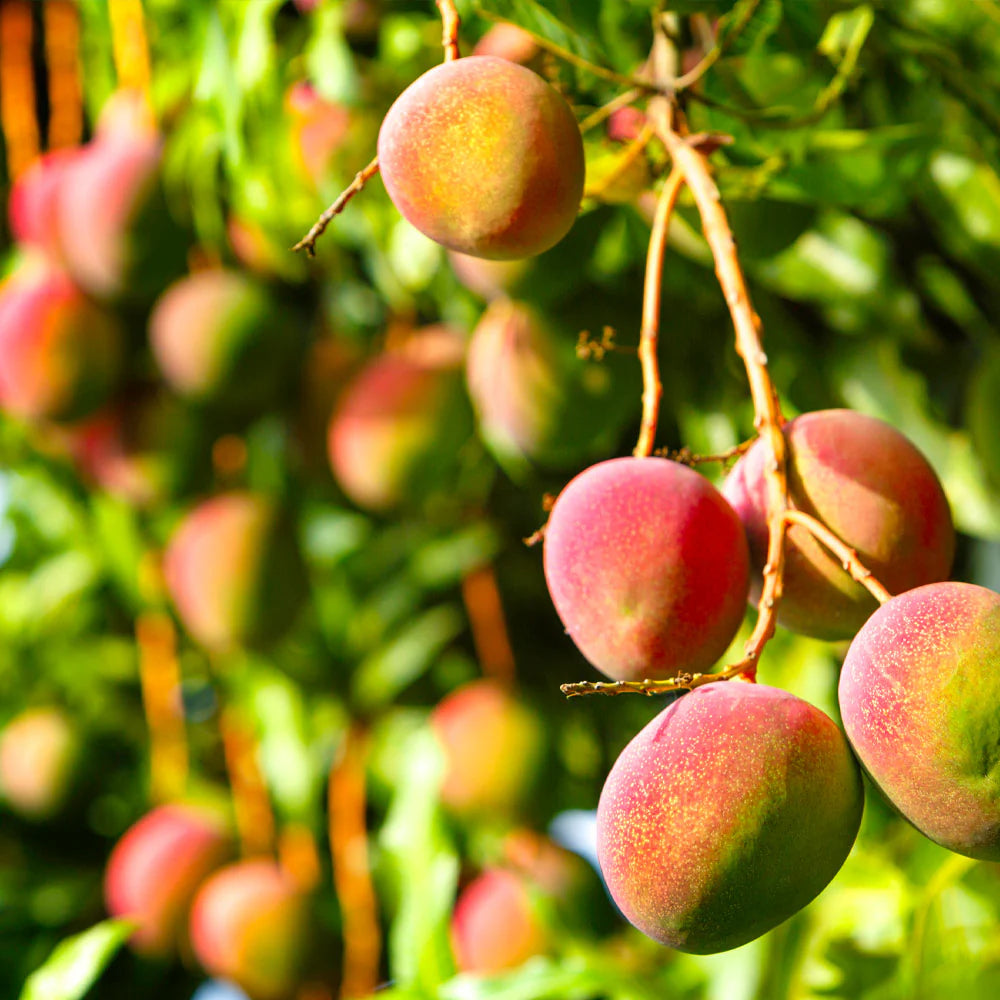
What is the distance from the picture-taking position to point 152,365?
1199 millimetres

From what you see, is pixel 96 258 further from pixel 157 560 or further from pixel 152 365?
pixel 157 560

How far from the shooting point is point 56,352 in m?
1.08

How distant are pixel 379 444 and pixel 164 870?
459 millimetres

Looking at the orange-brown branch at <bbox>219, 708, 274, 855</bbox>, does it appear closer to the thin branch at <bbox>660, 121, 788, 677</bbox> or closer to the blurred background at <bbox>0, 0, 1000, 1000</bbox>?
the blurred background at <bbox>0, 0, 1000, 1000</bbox>

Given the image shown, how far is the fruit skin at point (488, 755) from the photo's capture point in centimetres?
101

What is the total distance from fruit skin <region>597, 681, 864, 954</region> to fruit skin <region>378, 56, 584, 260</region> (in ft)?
0.56

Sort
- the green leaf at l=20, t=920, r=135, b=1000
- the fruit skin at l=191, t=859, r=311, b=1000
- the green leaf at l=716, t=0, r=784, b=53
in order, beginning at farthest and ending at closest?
the fruit skin at l=191, t=859, r=311, b=1000 < the green leaf at l=20, t=920, r=135, b=1000 < the green leaf at l=716, t=0, r=784, b=53

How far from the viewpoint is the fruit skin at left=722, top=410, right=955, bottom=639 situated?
417mm

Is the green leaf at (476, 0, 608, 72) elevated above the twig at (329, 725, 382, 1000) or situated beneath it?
elevated above

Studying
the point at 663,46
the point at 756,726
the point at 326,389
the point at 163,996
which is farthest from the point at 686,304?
the point at 163,996

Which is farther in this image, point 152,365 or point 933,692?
point 152,365

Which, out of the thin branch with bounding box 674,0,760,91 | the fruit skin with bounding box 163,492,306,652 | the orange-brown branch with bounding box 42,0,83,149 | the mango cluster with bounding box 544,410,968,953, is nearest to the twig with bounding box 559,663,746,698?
the mango cluster with bounding box 544,410,968,953

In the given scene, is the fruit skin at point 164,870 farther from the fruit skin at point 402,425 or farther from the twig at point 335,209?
the twig at point 335,209

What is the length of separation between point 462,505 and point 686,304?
377 mm
